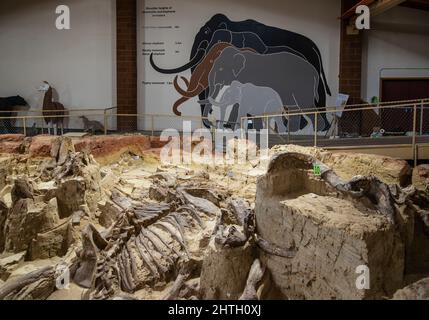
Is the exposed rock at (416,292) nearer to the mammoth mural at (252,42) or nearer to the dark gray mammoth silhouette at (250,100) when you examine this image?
the dark gray mammoth silhouette at (250,100)

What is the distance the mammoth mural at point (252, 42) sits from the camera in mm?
13148

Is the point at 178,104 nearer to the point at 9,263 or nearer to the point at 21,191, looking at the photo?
the point at 21,191

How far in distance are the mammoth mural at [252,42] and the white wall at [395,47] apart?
140 centimetres

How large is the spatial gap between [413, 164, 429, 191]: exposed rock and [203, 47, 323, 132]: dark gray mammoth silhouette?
6944mm

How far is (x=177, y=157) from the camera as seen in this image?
11.1 metres

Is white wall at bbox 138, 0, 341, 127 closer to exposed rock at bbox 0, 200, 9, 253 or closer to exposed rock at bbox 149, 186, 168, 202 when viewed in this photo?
exposed rock at bbox 149, 186, 168, 202

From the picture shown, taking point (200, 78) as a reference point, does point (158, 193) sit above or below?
below

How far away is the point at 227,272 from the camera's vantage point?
4.63 metres

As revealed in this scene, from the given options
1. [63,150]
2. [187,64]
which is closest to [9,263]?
[63,150]

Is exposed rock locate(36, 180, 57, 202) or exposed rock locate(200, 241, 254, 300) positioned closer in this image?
exposed rock locate(200, 241, 254, 300)

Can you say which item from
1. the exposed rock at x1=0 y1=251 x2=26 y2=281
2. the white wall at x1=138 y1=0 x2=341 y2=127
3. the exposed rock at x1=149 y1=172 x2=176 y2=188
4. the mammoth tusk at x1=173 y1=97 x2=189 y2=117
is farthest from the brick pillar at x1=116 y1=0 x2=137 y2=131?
the exposed rock at x1=0 y1=251 x2=26 y2=281

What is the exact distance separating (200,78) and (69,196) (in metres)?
7.29

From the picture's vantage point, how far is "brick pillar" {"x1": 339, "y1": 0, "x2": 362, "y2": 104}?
501 inches

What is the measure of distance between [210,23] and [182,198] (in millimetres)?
8079
